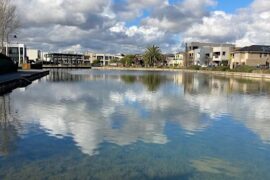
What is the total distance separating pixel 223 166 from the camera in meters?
9.18

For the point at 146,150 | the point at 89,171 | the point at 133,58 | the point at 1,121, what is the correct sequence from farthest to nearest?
the point at 133,58
the point at 1,121
the point at 146,150
the point at 89,171

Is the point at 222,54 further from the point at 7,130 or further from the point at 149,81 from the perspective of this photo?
the point at 7,130

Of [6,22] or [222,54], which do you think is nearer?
[6,22]

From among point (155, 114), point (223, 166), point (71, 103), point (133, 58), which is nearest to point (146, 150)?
point (223, 166)

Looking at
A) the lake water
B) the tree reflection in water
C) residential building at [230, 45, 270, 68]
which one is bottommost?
the lake water

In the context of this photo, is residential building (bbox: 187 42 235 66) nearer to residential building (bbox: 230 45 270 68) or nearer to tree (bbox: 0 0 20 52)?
residential building (bbox: 230 45 270 68)

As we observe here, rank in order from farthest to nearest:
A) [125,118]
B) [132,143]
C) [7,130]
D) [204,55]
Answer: [204,55] < [125,118] < [7,130] < [132,143]

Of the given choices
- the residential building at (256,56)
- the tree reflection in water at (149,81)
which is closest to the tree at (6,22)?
the tree reflection in water at (149,81)

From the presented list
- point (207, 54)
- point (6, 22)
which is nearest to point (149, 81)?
point (6, 22)

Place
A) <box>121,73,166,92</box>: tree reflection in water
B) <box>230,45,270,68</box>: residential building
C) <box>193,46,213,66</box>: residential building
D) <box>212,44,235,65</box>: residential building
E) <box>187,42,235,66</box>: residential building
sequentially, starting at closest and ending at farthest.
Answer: <box>121,73,166,92</box>: tree reflection in water → <box>230,45,270,68</box>: residential building → <box>212,44,235,65</box>: residential building → <box>187,42,235,66</box>: residential building → <box>193,46,213,66</box>: residential building

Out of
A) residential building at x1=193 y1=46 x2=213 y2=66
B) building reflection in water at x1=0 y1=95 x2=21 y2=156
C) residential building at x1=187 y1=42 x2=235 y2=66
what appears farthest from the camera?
residential building at x1=193 y1=46 x2=213 y2=66

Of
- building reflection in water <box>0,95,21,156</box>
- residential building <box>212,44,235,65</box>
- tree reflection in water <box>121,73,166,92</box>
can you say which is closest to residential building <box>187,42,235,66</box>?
residential building <box>212,44,235,65</box>

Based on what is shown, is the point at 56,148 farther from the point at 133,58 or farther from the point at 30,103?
the point at 133,58

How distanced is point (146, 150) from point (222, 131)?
14.2 feet
